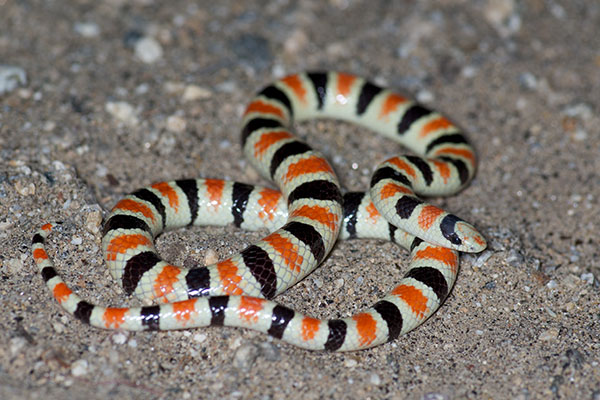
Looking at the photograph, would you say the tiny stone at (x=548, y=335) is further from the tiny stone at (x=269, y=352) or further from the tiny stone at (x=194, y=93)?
the tiny stone at (x=194, y=93)

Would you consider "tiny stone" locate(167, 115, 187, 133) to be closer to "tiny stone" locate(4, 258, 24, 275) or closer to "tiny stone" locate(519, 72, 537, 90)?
"tiny stone" locate(4, 258, 24, 275)

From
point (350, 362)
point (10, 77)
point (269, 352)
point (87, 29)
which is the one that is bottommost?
point (350, 362)

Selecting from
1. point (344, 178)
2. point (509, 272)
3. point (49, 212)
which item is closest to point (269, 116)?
point (344, 178)

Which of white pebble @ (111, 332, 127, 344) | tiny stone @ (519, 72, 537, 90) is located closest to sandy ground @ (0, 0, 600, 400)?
white pebble @ (111, 332, 127, 344)

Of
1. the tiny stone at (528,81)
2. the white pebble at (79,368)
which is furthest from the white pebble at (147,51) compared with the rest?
the tiny stone at (528,81)

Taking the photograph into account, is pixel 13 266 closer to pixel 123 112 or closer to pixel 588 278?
pixel 123 112

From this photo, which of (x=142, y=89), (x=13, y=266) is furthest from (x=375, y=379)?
(x=142, y=89)
